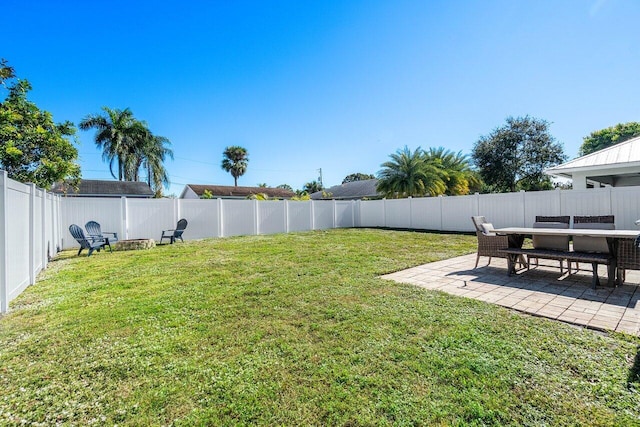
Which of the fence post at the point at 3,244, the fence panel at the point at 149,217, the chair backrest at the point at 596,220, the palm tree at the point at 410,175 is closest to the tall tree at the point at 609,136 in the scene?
the palm tree at the point at 410,175

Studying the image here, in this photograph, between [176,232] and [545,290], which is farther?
[176,232]

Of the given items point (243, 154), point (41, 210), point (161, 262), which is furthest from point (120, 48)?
point (243, 154)

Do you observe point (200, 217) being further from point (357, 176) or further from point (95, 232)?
point (357, 176)

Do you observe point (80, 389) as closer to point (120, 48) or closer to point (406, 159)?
point (120, 48)

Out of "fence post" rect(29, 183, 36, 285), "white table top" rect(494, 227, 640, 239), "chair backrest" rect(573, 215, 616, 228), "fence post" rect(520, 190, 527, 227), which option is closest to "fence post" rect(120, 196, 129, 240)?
"fence post" rect(29, 183, 36, 285)

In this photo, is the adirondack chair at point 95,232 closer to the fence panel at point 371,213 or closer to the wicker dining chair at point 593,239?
the wicker dining chair at point 593,239

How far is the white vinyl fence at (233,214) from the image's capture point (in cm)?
438

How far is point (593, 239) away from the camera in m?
4.88

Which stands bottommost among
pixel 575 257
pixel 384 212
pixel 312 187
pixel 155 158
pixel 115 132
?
pixel 575 257

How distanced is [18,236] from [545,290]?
818 cm

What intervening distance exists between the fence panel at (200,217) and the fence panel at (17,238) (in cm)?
766

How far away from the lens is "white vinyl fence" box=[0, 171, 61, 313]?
3643 mm

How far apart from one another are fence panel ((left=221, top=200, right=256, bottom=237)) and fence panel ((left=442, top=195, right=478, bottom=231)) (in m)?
9.86

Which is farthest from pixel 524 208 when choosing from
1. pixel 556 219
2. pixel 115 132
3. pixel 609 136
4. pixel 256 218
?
pixel 115 132
